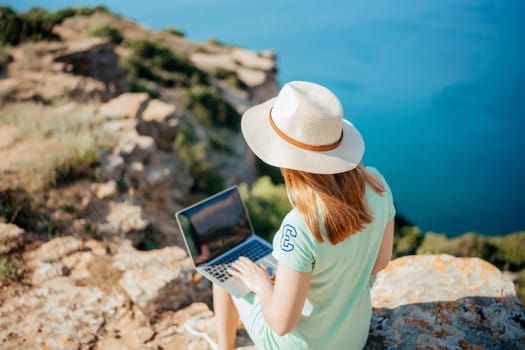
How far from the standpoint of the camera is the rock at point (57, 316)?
2.89 meters

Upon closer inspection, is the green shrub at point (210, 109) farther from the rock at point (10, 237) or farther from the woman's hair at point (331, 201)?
the woman's hair at point (331, 201)

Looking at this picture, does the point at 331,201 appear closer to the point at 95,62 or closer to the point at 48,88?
the point at 48,88

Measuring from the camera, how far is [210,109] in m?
16.9

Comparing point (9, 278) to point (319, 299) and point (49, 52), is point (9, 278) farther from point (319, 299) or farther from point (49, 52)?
point (49, 52)

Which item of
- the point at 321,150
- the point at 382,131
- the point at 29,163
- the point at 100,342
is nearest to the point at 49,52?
the point at 29,163

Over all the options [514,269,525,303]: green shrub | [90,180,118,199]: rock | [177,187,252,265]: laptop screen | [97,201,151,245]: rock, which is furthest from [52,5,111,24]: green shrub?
[514,269,525,303]: green shrub

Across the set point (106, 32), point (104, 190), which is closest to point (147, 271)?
point (104, 190)

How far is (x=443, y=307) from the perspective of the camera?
2.84 m

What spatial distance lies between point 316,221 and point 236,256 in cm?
127

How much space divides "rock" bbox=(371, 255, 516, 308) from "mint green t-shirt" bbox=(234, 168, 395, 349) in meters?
0.83

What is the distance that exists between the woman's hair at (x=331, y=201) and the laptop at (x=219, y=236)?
38.7 inches

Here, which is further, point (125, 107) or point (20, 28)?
point (20, 28)

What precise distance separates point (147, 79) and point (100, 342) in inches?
602

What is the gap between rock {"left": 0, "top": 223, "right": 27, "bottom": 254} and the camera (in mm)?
3722
